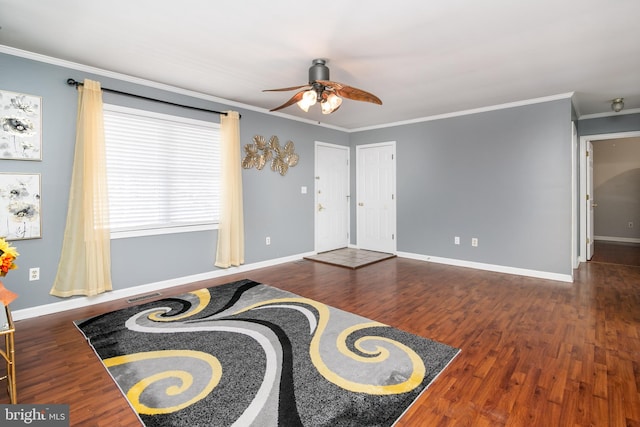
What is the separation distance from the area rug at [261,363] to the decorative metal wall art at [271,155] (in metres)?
2.31

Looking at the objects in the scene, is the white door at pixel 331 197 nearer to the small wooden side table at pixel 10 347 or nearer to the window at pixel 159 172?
the window at pixel 159 172

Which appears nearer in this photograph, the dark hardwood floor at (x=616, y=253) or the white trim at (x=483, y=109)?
the white trim at (x=483, y=109)

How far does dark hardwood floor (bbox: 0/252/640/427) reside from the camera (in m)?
1.76

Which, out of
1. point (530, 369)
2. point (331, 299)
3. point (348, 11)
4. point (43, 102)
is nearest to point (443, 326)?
point (530, 369)

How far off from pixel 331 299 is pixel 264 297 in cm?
76

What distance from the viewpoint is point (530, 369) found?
7.07ft

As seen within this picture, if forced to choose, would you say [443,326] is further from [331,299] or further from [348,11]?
[348,11]

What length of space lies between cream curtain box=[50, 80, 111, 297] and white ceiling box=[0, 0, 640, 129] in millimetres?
510

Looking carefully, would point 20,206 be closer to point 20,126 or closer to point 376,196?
point 20,126

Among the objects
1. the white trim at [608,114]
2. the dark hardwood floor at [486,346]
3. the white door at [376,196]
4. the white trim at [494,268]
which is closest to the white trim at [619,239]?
the dark hardwood floor at [486,346]

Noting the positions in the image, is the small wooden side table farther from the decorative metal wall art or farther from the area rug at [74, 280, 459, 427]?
the decorative metal wall art

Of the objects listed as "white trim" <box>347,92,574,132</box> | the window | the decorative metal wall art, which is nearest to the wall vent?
the window

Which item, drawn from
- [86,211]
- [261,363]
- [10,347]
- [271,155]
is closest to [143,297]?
[86,211]

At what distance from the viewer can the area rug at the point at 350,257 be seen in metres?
5.22
